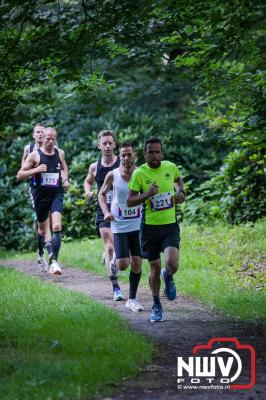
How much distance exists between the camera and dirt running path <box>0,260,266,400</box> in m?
6.51

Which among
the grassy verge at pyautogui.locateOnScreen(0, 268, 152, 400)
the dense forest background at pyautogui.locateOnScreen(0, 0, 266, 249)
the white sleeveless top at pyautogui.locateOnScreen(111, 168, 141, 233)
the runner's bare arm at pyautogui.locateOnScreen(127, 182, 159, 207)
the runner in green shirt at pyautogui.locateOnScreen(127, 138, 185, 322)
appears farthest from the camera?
the white sleeveless top at pyautogui.locateOnScreen(111, 168, 141, 233)

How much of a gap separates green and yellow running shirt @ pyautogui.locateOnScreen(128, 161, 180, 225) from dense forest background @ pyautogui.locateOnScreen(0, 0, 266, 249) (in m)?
1.36

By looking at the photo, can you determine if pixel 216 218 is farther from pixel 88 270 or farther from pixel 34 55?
pixel 34 55

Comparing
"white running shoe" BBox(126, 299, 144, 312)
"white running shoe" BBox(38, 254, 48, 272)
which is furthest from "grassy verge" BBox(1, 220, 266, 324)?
"white running shoe" BBox(126, 299, 144, 312)

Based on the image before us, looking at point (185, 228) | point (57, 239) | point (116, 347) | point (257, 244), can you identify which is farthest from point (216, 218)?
point (116, 347)

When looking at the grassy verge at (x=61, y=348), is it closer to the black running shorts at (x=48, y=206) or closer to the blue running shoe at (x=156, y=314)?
the blue running shoe at (x=156, y=314)

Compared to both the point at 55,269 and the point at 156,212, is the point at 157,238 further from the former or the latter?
the point at 55,269

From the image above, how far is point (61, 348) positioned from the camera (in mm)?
7652

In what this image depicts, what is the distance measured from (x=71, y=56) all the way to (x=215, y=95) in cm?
276

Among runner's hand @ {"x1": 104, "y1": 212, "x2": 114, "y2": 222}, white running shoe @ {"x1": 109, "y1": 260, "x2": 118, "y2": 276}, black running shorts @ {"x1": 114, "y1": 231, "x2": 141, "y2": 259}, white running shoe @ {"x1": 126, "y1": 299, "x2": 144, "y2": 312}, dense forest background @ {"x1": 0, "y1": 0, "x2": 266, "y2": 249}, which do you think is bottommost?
white running shoe @ {"x1": 126, "y1": 299, "x2": 144, "y2": 312}

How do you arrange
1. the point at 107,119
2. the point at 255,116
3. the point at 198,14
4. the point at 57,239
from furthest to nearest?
the point at 107,119
the point at 57,239
the point at 255,116
the point at 198,14

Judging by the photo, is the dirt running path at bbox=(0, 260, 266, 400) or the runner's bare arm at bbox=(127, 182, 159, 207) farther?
the runner's bare arm at bbox=(127, 182, 159, 207)

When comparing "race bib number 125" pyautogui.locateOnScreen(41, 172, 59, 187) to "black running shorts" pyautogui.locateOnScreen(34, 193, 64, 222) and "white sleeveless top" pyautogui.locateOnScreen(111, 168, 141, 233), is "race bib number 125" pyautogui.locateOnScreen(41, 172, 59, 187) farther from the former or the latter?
"white sleeveless top" pyautogui.locateOnScreen(111, 168, 141, 233)

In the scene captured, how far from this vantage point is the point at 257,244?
1423 cm
